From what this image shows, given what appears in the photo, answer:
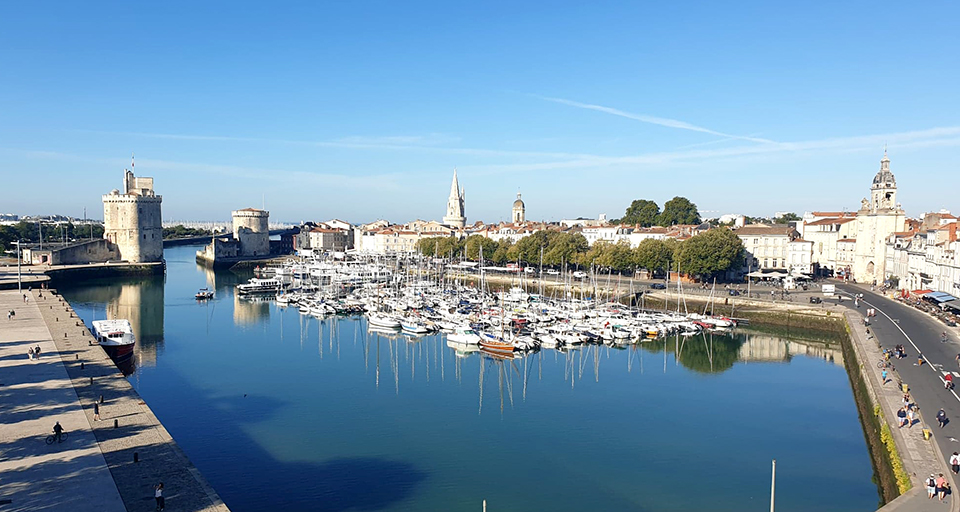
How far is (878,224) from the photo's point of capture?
132ft

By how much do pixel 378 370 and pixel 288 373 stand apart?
124 inches

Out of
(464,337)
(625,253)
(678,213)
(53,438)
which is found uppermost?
(678,213)

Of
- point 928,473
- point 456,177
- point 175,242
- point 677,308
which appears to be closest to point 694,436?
point 928,473

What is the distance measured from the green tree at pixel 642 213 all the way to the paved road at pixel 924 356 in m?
40.3

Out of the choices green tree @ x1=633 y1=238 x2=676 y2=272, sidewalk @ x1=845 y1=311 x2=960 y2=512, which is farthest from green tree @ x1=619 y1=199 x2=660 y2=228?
sidewalk @ x1=845 y1=311 x2=960 y2=512

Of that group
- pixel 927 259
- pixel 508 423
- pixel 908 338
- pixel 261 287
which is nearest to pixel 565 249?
pixel 261 287

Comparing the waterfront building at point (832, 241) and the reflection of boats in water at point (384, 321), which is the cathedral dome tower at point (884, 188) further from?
the reflection of boats in water at point (384, 321)

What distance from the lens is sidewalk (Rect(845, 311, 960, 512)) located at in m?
9.88

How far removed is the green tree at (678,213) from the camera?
232 ft

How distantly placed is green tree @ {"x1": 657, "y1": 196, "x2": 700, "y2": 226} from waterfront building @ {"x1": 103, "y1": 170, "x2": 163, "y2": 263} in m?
50.2

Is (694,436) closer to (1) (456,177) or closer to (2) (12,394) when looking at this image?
(2) (12,394)

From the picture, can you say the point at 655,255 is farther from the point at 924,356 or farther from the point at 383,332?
the point at 924,356

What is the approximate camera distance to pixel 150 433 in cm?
1235

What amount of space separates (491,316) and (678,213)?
45.7m
